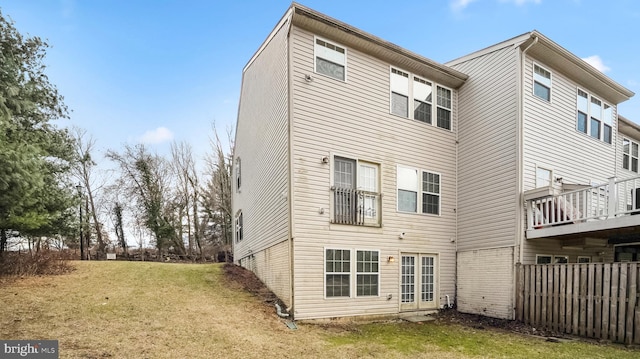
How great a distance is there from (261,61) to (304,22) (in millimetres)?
3982

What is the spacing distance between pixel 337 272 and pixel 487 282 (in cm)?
483

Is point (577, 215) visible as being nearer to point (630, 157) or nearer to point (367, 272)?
point (367, 272)

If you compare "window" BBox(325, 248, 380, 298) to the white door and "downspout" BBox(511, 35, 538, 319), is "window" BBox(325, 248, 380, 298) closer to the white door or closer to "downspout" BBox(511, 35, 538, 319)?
the white door

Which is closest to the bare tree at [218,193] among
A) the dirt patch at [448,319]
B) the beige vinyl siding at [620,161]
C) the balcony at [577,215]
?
the dirt patch at [448,319]

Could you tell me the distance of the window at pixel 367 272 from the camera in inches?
378

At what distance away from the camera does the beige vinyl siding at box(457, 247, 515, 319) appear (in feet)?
32.8

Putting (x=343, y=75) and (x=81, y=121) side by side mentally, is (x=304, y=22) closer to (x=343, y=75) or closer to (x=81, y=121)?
(x=343, y=75)

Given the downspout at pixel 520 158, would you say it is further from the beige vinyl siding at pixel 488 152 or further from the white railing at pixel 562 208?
the white railing at pixel 562 208

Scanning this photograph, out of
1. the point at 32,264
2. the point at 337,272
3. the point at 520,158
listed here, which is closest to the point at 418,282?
the point at 337,272

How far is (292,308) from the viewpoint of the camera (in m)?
8.73

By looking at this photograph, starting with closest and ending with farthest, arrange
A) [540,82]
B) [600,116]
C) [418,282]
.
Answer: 1. [418,282]
2. [540,82]
3. [600,116]

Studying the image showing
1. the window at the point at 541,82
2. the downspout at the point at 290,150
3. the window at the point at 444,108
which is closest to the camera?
the downspout at the point at 290,150

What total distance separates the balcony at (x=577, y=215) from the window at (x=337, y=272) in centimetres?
538

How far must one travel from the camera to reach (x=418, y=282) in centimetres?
1068
